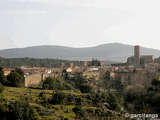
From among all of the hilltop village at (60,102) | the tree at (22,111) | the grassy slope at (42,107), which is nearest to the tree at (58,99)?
the hilltop village at (60,102)

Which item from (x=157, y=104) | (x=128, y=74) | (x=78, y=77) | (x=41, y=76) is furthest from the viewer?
(x=128, y=74)

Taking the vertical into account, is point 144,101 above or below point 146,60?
below

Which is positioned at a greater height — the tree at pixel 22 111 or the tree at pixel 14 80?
the tree at pixel 14 80

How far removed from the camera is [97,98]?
23.2 meters

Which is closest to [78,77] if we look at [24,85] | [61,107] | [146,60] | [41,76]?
[41,76]

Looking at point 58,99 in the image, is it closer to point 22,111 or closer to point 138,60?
point 22,111

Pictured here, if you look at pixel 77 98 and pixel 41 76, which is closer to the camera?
pixel 77 98

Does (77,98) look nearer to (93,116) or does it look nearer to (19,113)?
(93,116)

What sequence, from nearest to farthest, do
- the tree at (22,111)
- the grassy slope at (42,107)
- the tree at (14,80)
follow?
the tree at (22,111)
the grassy slope at (42,107)
the tree at (14,80)

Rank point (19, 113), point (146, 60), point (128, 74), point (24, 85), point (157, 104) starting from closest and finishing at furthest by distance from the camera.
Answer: point (19, 113) < point (157, 104) < point (24, 85) < point (128, 74) < point (146, 60)

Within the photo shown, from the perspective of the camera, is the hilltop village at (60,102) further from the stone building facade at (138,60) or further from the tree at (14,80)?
the stone building facade at (138,60)

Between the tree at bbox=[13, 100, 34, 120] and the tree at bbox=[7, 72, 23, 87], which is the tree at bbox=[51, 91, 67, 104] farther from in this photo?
the tree at bbox=[7, 72, 23, 87]

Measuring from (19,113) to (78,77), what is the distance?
25.3 m

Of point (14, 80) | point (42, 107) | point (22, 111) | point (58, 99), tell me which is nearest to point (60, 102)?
point (58, 99)
